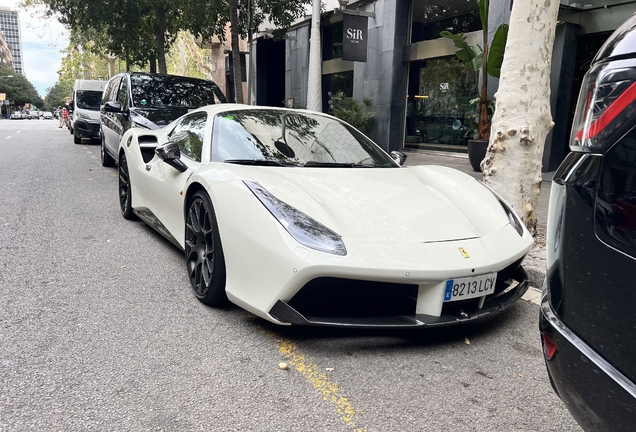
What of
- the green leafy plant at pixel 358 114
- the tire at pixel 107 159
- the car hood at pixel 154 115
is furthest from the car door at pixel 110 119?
the green leafy plant at pixel 358 114

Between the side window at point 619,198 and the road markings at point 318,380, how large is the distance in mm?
1240

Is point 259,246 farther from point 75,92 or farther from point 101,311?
point 75,92

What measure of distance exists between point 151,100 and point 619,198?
7.66 meters

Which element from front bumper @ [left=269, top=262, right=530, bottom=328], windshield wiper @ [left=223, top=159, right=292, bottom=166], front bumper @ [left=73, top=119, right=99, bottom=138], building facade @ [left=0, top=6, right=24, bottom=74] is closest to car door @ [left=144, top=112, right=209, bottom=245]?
windshield wiper @ [left=223, top=159, right=292, bottom=166]

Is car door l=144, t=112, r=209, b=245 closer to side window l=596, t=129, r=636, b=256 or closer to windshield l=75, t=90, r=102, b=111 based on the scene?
side window l=596, t=129, r=636, b=256

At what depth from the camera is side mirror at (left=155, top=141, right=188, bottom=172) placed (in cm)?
379

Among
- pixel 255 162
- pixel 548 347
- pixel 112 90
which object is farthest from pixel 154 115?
pixel 548 347

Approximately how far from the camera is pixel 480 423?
2.09 m

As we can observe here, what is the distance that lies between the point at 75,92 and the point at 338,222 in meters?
17.7

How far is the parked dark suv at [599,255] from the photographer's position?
1.23 meters

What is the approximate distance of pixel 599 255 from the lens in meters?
1.32

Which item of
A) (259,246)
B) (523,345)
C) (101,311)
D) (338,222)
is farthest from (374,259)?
(101,311)

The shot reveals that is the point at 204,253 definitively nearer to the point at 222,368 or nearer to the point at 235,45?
the point at 222,368

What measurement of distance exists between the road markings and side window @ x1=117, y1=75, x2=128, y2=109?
651 cm
